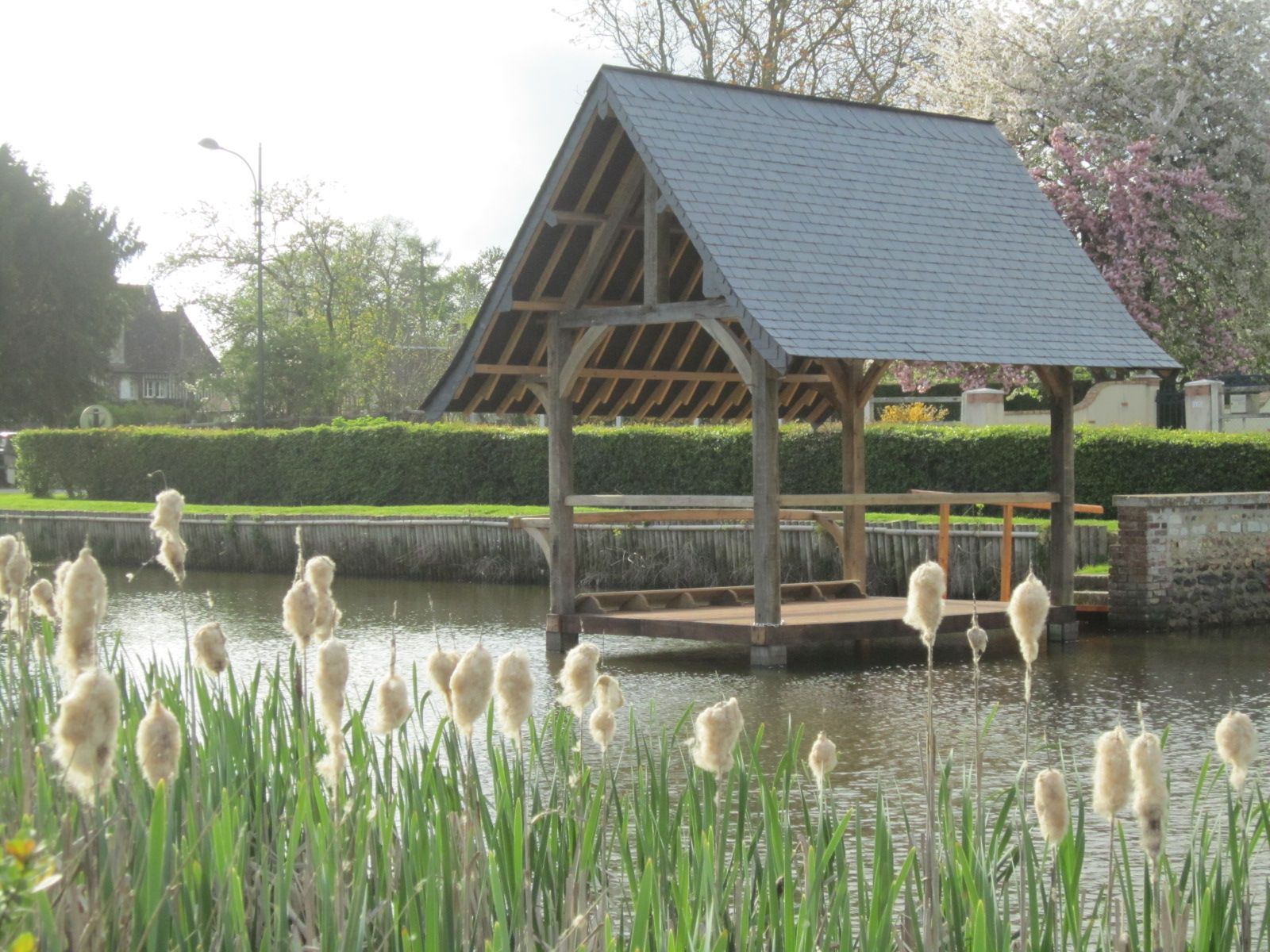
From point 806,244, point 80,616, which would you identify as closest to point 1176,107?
point 806,244

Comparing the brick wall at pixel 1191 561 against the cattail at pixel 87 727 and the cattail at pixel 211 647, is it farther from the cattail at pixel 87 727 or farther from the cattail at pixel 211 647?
the cattail at pixel 87 727

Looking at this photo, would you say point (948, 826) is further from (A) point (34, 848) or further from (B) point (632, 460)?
(B) point (632, 460)

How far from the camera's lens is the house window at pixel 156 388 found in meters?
74.5

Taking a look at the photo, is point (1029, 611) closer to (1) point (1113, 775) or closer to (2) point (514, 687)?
(1) point (1113, 775)

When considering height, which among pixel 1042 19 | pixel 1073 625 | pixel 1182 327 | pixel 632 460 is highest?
pixel 1042 19

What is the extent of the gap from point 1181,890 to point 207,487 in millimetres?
26625

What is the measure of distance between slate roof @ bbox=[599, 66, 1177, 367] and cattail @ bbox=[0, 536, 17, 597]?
7.56m

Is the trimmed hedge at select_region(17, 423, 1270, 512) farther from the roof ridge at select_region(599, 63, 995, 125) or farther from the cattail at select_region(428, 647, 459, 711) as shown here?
the cattail at select_region(428, 647, 459, 711)

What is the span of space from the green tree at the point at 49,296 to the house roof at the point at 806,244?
3774 cm

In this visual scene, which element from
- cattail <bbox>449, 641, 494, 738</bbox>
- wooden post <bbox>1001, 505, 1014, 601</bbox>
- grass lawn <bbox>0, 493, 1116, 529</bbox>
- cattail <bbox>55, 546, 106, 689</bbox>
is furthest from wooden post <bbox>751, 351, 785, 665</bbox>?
cattail <bbox>55, 546, 106, 689</bbox>

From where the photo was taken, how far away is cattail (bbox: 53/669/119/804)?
94.5 inches

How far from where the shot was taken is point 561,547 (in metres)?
13.6

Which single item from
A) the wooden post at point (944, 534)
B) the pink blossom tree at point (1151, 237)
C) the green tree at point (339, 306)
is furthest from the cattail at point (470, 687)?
the green tree at point (339, 306)

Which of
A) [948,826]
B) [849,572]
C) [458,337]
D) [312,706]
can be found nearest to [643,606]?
[849,572]
